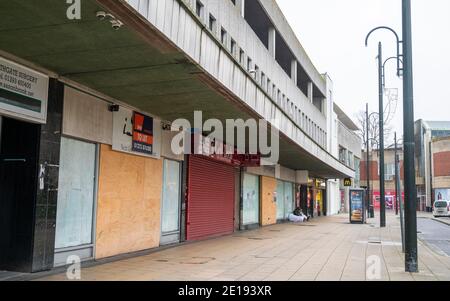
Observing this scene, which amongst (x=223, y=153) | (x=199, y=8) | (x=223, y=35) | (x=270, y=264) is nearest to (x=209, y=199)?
(x=223, y=153)

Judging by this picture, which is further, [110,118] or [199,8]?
[199,8]

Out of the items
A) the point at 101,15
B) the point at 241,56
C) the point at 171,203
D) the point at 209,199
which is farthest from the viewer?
the point at 241,56

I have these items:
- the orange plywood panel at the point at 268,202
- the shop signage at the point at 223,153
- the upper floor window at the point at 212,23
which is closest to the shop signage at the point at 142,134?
the shop signage at the point at 223,153

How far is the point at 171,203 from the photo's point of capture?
15195mm

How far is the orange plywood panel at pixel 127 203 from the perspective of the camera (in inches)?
452

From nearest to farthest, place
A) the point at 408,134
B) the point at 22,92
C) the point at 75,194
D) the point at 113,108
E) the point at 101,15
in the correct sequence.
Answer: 1. the point at 101,15
2. the point at 22,92
3. the point at 75,194
4. the point at 408,134
5. the point at 113,108

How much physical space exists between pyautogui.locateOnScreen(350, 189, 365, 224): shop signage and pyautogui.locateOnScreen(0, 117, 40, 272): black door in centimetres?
2404

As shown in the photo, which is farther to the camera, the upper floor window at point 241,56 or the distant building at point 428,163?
the distant building at point 428,163

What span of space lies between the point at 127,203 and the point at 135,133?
71.4 inches

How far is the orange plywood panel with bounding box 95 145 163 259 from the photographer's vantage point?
11.5m

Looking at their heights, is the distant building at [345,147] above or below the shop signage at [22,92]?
above

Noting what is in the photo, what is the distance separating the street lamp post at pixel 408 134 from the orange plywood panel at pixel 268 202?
14.9m

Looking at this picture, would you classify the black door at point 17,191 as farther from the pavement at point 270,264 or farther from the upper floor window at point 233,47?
the upper floor window at point 233,47

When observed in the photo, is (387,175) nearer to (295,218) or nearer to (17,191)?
(295,218)
